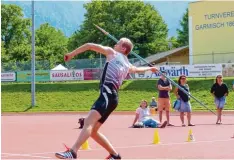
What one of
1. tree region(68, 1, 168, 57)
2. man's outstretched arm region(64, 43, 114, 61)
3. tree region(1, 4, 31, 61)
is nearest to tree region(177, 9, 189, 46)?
tree region(68, 1, 168, 57)

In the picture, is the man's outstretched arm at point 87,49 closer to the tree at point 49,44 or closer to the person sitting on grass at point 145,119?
the person sitting on grass at point 145,119

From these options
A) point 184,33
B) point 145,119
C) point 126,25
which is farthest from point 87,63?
point 184,33

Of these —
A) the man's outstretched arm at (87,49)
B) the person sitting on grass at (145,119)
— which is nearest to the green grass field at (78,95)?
the person sitting on grass at (145,119)

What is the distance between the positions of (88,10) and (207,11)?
31.0 m

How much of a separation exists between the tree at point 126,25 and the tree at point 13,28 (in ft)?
25.3

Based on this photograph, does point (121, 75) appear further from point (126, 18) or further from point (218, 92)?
point (126, 18)

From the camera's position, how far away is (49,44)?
98312mm

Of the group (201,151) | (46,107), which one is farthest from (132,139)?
(46,107)

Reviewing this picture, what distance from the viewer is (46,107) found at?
3869cm

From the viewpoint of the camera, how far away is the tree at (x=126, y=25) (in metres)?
81.6

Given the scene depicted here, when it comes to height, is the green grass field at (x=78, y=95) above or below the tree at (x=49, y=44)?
below

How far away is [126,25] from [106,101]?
246 ft

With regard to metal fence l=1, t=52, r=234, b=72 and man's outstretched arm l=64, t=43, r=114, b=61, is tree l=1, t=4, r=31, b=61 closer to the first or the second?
metal fence l=1, t=52, r=234, b=72

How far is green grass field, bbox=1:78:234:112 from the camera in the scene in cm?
3725
